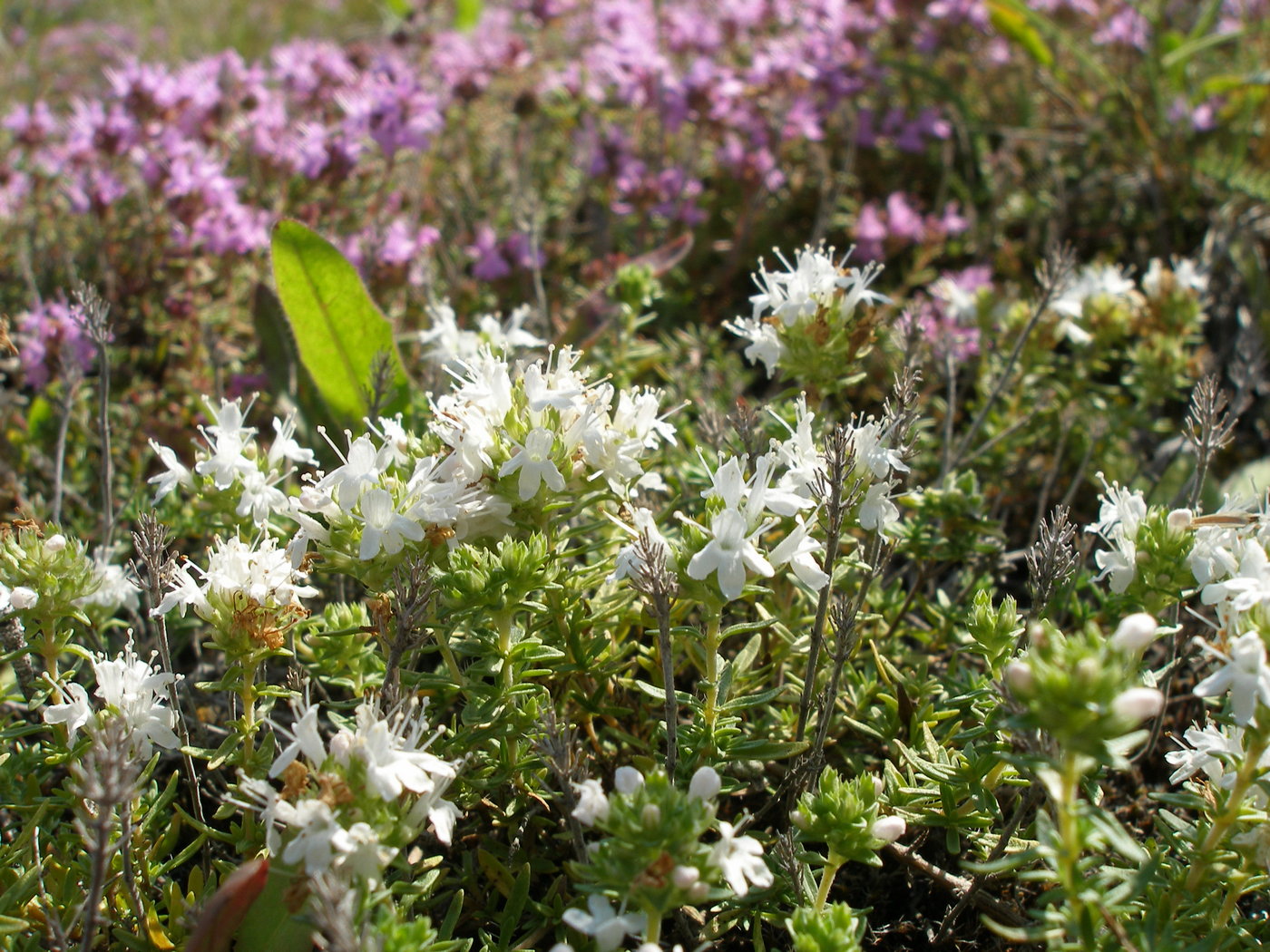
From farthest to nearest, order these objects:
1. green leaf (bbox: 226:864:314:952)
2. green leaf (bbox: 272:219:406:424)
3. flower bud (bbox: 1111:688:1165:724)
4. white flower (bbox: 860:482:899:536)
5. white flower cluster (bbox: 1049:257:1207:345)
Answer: white flower cluster (bbox: 1049:257:1207:345) < green leaf (bbox: 272:219:406:424) < white flower (bbox: 860:482:899:536) < green leaf (bbox: 226:864:314:952) < flower bud (bbox: 1111:688:1165:724)

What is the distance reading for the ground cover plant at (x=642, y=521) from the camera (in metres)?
1.68

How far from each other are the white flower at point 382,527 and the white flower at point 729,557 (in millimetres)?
512

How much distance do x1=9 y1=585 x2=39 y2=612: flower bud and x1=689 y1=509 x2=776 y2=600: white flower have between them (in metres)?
1.30

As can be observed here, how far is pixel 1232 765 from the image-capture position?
1725 mm

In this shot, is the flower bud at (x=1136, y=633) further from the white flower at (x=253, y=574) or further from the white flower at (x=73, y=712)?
the white flower at (x=73, y=712)

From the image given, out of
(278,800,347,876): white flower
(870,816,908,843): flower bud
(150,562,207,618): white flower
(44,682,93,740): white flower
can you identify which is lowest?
(870,816,908,843): flower bud

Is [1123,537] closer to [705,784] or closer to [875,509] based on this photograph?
[875,509]

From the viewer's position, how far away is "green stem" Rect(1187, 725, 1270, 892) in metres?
1.58

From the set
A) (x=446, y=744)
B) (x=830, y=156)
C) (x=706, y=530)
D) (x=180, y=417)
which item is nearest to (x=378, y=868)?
(x=446, y=744)

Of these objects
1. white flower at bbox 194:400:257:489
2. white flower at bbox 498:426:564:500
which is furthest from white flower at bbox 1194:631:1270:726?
white flower at bbox 194:400:257:489

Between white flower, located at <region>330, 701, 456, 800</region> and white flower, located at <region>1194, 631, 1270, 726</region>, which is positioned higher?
white flower, located at <region>1194, 631, 1270, 726</region>

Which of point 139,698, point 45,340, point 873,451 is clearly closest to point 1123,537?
point 873,451

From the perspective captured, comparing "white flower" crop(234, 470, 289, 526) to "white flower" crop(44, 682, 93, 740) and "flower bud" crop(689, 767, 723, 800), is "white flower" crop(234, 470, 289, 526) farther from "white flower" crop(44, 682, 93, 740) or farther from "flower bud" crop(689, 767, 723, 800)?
"flower bud" crop(689, 767, 723, 800)

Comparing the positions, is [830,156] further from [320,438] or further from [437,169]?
[320,438]
